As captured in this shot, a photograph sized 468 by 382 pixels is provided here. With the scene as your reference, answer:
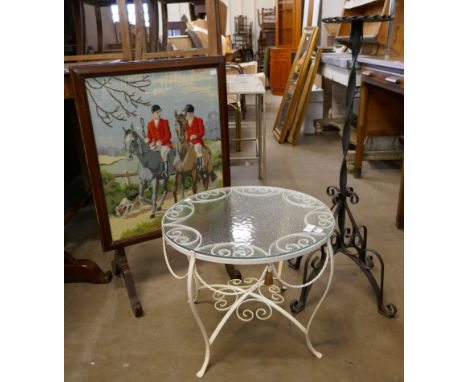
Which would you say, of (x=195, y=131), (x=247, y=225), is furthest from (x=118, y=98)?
(x=247, y=225)

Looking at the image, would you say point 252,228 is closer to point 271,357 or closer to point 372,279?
point 271,357

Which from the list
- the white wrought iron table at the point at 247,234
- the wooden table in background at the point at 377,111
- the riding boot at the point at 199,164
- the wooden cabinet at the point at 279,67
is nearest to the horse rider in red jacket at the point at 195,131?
the riding boot at the point at 199,164

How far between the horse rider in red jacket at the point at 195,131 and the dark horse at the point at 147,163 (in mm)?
113

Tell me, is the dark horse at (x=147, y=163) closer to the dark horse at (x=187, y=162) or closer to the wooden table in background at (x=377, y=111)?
the dark horse at (x=187, y=162)

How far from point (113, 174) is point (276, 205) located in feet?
2.28

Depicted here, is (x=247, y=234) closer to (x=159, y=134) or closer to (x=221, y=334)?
(x=221, y=334)

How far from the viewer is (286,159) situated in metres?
3.58

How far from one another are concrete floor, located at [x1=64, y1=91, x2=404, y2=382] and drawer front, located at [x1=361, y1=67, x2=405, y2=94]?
2.75 feet

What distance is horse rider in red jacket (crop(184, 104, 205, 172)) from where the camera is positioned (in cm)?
168

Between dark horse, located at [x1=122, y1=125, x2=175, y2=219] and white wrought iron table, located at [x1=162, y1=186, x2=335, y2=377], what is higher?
dark horse, located at [x1=122, y1=125, x2=175, y2=219]

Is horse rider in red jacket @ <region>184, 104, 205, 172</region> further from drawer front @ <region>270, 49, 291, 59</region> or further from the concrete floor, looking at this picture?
drawer front @ <region>270, 49, 291, 59</region>

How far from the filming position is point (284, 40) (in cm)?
685

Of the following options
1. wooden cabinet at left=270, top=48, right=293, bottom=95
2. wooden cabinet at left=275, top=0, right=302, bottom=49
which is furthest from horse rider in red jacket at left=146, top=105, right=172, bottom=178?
wooden cabinet at left=270, top=48, right=293, bottom=95

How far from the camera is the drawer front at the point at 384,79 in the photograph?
2107 millimetres
